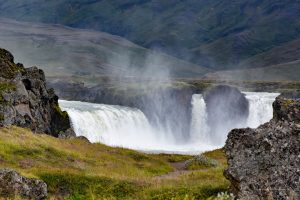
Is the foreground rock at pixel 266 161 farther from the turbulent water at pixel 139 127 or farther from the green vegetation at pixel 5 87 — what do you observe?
the turbulent water at pixel 139 127

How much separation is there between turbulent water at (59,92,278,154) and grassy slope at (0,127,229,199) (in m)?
33.1

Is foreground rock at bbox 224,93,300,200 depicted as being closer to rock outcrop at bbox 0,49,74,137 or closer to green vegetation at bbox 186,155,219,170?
green vegetation at bbox 186,155,219,170

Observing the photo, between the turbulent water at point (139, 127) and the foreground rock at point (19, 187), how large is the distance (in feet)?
231

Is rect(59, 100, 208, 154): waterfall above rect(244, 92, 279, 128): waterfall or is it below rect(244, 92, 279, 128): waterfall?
below

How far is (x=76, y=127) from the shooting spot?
87.2 m

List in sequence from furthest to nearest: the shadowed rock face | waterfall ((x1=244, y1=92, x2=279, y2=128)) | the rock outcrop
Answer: the shadowed rock face, waterfall ((x1=244, y1=92, x2=279, y2=128)), the rock outcrop

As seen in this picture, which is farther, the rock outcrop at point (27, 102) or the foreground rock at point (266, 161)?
the rock outcrop at point (27, 102)

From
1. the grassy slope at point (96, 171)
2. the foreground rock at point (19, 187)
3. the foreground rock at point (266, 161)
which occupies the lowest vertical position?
the grassy slope at point (96, 171)

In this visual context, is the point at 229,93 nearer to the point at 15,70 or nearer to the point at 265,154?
the point at 15,70

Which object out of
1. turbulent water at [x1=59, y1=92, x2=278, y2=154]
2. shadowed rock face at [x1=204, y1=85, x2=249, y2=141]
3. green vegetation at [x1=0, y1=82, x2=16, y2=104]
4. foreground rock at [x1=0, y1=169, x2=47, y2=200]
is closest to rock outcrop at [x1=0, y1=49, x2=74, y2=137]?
green vegetation at [x1=0, y1=82, x2=16, y2=104]

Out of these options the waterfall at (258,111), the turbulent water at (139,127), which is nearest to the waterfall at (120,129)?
the turbulent water at (139,127)

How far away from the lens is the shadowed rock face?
130625 mm

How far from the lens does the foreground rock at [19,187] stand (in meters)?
16.1

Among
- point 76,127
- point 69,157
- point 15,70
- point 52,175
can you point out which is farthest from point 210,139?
point 52,175
